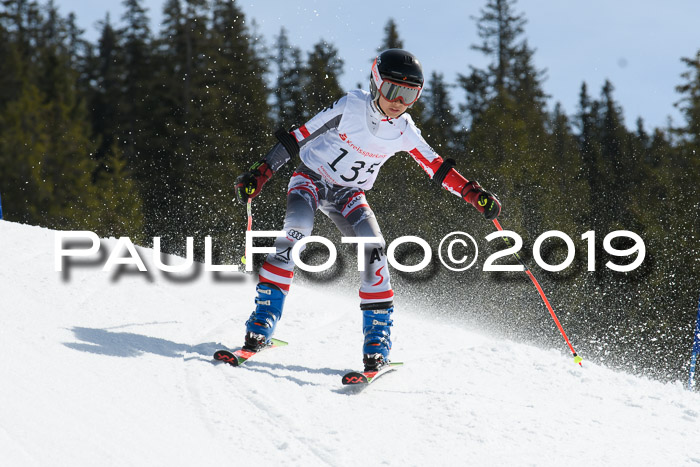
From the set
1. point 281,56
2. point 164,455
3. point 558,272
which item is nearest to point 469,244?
point 558,272

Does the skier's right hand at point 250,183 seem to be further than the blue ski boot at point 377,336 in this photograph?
Yes

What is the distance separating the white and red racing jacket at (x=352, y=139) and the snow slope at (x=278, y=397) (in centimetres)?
140

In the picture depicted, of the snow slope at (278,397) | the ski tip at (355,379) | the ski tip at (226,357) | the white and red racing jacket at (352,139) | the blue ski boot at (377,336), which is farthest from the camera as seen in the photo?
the white and red racing jacket at (352,139)

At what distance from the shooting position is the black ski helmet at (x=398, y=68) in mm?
4105

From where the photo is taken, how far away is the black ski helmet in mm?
4105

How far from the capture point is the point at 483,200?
4.46m

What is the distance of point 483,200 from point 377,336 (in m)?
1.30

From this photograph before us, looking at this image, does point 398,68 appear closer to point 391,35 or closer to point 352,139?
point 352,139

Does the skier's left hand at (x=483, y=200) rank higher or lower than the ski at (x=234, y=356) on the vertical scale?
higher

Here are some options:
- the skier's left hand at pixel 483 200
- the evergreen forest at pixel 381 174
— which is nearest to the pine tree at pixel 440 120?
the evergreen forest at pixel 381 174

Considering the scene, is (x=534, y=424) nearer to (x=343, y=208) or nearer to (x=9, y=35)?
(x=343, y=208)

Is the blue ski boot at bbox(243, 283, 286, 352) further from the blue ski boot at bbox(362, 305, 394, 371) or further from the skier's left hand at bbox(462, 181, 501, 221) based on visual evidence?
the skier's left hand at bbox(462, 181, 501, 221)

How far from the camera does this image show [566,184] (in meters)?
30.0

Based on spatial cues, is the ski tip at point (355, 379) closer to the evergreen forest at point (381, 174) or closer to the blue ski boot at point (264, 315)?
the blue ski boot at point (264, 315)
